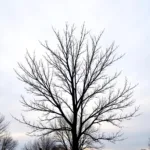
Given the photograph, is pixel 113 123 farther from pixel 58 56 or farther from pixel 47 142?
pixel 47 142

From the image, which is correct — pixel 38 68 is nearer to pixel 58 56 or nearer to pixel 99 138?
pixel 58 56

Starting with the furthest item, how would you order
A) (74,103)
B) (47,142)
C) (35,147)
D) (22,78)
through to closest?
(35,147) → (47,142) → (22,78) → (74,103)

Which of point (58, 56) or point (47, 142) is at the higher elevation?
point (47, 142)

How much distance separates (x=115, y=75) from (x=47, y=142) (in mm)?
49730

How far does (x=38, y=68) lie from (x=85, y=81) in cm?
223

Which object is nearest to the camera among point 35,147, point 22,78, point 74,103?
point 74,103

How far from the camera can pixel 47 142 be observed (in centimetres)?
6000

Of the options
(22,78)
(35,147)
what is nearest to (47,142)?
(35,147)

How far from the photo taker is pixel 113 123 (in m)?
12.3

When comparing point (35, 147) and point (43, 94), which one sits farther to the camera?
point (35, 147)

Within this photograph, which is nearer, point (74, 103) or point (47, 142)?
point (74, 103)

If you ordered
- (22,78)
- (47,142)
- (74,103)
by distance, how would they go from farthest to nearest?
(47,142) < (22,78) < (74,103)

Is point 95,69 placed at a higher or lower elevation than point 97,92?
higher

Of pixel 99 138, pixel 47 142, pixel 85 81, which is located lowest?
pixel 99 138
